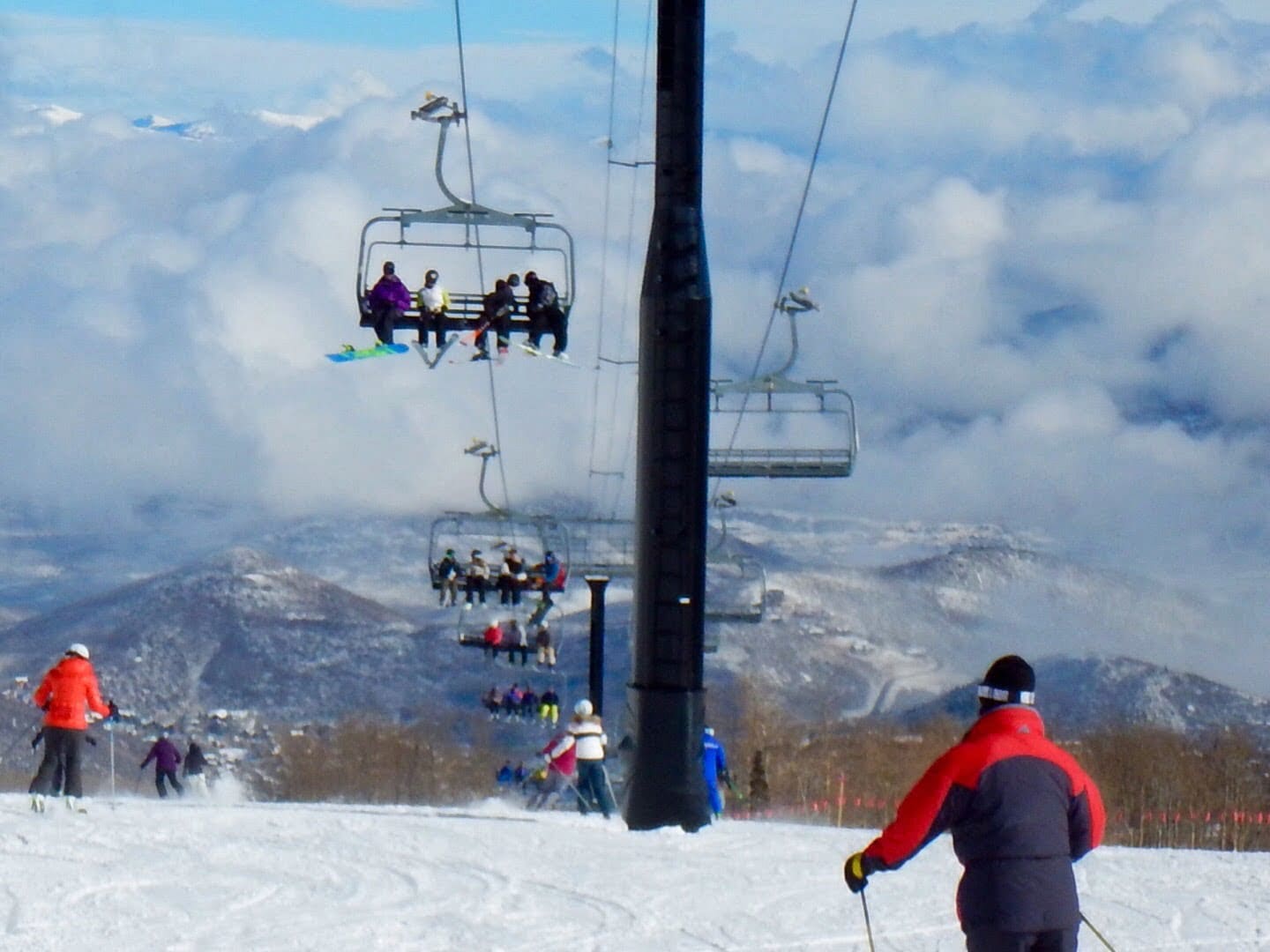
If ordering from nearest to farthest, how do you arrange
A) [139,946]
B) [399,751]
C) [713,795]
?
1. [139,946]
2. [713,795]
3. [399,751]

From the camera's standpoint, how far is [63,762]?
1780cm

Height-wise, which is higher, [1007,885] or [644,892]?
[1007,885]

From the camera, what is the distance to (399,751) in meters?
165

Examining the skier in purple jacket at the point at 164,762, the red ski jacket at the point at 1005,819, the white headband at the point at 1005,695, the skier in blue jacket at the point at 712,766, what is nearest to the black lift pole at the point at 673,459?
the skier in blue jacket at the point at 712,766

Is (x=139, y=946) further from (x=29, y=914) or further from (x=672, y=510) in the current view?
(x=672, y=510)

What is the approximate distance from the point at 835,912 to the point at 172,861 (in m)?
4.33

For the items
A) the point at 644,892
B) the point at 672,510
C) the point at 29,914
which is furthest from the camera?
the point at 672,510

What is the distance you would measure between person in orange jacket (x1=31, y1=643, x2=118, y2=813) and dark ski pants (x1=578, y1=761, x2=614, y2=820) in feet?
13.3

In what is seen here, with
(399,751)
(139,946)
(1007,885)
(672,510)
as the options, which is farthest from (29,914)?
(399,751)

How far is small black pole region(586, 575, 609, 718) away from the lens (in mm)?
44906

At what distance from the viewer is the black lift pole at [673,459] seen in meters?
17.5

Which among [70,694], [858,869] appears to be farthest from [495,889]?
[70,694]

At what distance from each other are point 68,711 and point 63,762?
0.47 meters

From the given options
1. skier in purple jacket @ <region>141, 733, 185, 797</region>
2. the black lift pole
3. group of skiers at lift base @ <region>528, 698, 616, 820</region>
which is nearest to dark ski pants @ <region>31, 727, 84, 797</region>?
group of skiers at lift base @ <region>528, 698, 616, 820</region>
